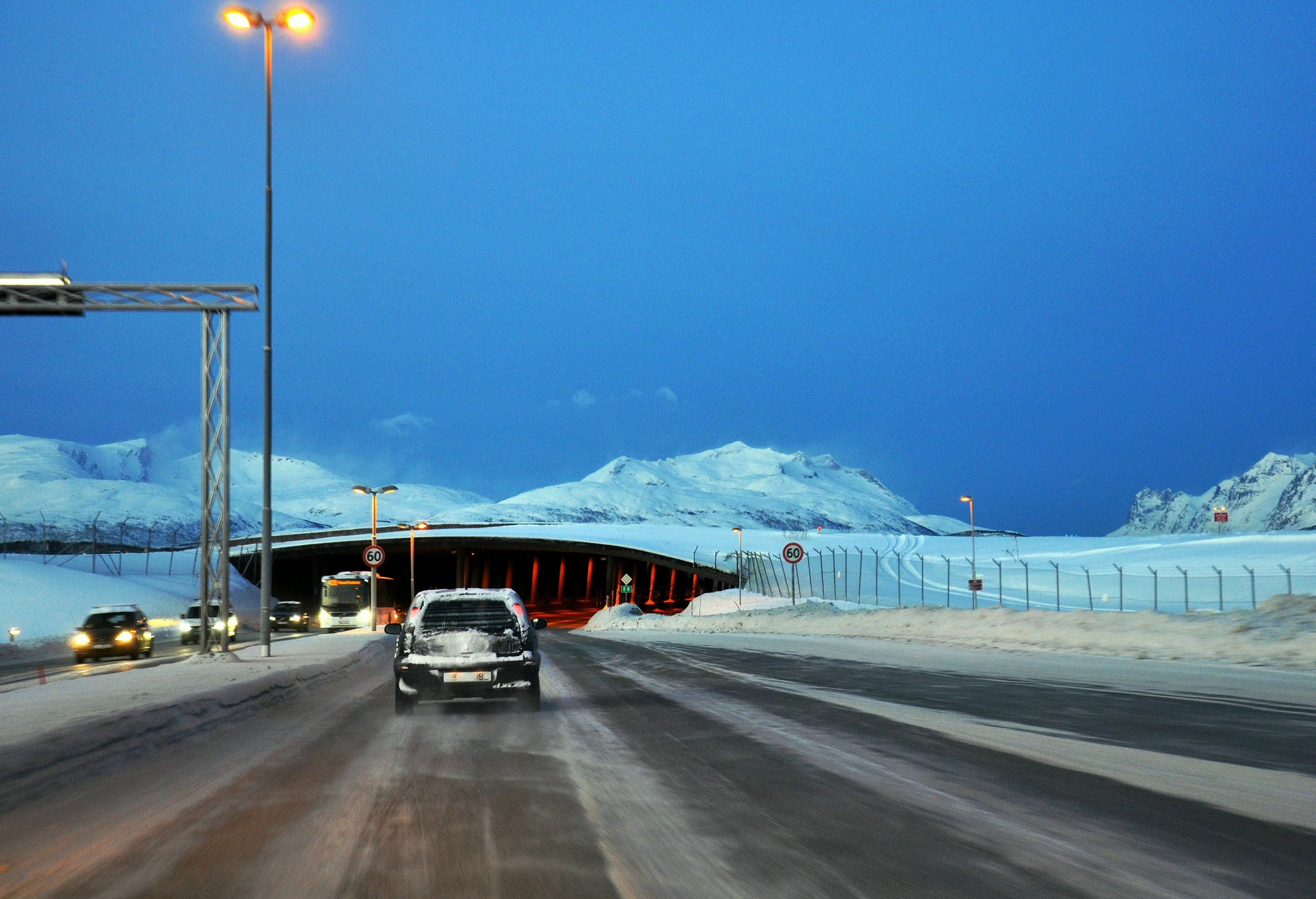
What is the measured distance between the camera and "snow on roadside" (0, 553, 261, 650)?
51750 mm

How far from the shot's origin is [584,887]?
5.58m

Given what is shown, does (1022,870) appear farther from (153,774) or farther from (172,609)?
(172,609)

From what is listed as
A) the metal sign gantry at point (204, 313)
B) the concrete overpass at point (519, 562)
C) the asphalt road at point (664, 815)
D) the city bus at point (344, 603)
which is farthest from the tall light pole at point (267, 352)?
the concrete overpass at point (519, 562)

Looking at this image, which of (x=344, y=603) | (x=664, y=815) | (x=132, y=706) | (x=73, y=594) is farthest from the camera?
(x=344, y=603)

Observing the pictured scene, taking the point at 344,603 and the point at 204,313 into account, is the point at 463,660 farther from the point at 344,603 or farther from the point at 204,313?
the point at 344,603

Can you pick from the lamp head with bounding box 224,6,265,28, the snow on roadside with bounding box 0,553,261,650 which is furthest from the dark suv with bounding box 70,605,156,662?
the lamp head with bounding box 224,6,265,28

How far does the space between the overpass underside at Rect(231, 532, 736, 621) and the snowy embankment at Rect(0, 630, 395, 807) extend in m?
73.7

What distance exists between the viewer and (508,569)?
13100 centimetres

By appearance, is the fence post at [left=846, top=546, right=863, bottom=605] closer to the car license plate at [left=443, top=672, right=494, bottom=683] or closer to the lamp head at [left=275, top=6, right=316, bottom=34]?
the lamp head at [left=275, top=6, right=316, bottom=34]

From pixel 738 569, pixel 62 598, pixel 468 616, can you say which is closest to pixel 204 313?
pixel 468 616

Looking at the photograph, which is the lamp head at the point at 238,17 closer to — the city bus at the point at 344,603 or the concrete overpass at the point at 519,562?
the city bus at the point at 344,603

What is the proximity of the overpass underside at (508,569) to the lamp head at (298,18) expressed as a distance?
251ft

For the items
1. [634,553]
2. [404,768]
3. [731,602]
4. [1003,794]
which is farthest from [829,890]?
[634,553]

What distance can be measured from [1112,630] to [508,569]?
10939 cm
